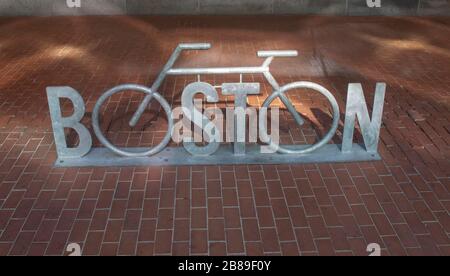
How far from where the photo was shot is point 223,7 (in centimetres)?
982

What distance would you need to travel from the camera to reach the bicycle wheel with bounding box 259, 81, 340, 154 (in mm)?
4387

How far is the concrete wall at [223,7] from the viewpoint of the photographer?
974 centimetres

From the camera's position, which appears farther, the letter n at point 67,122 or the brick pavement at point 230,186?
the letter n at point 67,122

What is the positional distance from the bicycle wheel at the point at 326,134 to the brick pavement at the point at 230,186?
20 centimetres

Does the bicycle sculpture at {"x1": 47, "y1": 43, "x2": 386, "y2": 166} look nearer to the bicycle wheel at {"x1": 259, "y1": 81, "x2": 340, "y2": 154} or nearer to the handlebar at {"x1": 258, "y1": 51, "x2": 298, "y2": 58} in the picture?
the bicycle wheel at {"x1": 259, "y1": 81, "x2": 340, "y2": 154}

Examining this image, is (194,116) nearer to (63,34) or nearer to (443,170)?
(443,170)

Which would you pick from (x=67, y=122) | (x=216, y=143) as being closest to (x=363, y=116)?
(x=216, y=143)

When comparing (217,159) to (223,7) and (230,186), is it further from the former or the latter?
(223,7)

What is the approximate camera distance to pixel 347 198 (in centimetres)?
408

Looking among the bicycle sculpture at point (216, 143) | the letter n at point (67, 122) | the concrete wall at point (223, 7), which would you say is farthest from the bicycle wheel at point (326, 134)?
the concrete wall at point (223, 7)

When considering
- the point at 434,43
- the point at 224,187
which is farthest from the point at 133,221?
the point at 434,43

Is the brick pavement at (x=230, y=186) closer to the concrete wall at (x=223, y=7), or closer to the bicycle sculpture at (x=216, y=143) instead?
the bicycle sculpture at (x=216, y=143)

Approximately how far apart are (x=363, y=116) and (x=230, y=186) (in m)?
1.42

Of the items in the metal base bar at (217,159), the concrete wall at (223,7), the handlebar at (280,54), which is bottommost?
the metal base bar at (217,159)
